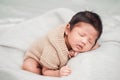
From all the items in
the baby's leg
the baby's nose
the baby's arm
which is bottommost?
the baby's leg

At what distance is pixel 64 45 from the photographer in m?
1.28

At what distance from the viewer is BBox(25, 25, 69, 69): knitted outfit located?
1240mm

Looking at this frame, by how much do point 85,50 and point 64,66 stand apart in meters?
0.14

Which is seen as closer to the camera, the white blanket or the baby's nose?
the white blanket

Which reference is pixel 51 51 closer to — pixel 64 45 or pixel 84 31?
pixel 64 45

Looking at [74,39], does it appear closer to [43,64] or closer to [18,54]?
[43,64]

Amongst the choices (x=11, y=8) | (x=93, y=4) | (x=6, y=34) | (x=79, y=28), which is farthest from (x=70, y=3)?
(x=79, y=28)

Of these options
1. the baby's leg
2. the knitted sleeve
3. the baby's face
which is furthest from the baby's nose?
the baby's leg

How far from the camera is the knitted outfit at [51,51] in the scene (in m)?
1.24

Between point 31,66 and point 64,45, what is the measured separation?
0.17 meters

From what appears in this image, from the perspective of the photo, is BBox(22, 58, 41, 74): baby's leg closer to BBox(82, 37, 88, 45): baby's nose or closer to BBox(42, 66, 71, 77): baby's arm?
BBox(42, 66, 71, 77): baby's arm

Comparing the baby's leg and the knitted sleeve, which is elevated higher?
the knitted sleeve

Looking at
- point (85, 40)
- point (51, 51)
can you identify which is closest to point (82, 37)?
point (85, 40)

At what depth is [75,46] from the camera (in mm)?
1258
